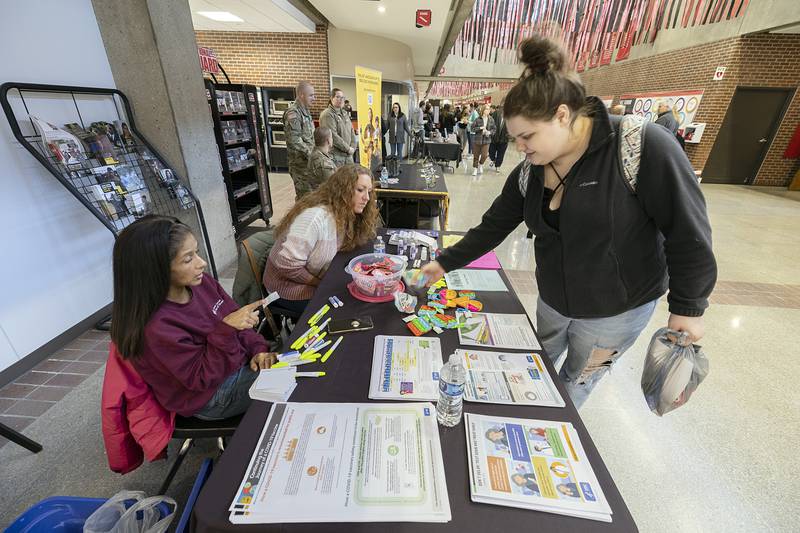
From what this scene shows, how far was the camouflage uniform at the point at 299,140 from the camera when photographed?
3.89 meters

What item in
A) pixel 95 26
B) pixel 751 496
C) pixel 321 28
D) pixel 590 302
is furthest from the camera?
pixel 321 28

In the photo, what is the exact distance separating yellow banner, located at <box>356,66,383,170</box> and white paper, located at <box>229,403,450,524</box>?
400 cm

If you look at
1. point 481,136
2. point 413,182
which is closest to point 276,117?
point 481,136

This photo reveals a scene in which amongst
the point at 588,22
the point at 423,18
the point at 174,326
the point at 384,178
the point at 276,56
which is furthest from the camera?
the point at 588,22

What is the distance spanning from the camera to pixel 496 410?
2.90ft

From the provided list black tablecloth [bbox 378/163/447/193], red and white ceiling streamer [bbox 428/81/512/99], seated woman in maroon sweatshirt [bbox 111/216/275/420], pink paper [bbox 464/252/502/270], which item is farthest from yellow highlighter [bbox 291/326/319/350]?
red and white ceiling streamer [bbox 428/81/512/99]

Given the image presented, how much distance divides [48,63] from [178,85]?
72cm

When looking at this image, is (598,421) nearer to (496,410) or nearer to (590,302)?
(590,302)

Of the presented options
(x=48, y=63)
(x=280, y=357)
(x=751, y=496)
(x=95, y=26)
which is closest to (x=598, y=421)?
(x=751, y=496)

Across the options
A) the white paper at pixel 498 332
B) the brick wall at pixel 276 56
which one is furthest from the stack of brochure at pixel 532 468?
the brick wall at pixel 276 56

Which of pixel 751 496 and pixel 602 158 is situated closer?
pixel 602 158

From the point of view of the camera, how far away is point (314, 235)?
1714 mm

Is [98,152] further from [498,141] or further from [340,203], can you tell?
[498,141]

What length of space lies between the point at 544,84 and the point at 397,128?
811 cm
